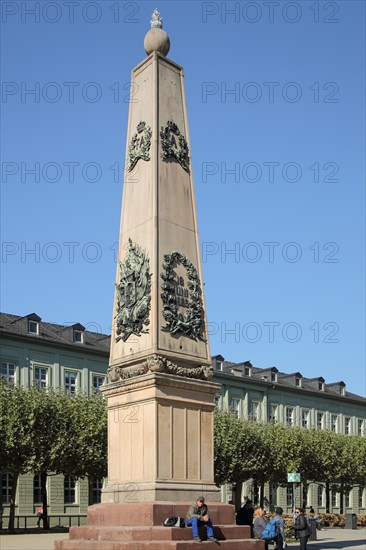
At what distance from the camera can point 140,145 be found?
2292cm

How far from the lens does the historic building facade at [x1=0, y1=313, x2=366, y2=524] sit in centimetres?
5956

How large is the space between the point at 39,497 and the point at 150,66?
139 feet

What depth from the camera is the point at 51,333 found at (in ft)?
211

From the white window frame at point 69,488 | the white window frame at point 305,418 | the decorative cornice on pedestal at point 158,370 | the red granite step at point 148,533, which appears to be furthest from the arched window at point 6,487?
the red granite step at point 148,533

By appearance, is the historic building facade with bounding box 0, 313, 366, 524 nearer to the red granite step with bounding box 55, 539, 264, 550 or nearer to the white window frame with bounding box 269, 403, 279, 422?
the white window frame with bounding box 269, 403, 279, 422

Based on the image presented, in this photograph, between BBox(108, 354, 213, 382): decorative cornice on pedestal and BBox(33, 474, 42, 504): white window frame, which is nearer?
BBox(108, 354, 213, 382): decorative cornice on pedestal

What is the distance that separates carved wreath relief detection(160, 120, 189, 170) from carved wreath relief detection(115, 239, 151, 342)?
2.60 meters

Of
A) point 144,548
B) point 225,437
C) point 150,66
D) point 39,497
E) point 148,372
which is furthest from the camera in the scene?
point 39,497

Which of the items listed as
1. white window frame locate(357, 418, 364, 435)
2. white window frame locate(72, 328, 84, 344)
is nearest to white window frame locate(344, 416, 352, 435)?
white window frame locate(357, 418, 364, 435)

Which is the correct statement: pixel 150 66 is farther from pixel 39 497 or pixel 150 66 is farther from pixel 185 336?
pixel 39 497

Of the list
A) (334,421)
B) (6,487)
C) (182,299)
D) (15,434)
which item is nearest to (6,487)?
(6,487)

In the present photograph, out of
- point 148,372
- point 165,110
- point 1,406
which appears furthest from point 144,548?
point 1,406

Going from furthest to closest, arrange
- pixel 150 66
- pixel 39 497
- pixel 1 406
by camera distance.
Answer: pixel 39 497
pixel 1 406
pixel 150 66

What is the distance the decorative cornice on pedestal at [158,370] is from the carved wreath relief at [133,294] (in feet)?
2.78
